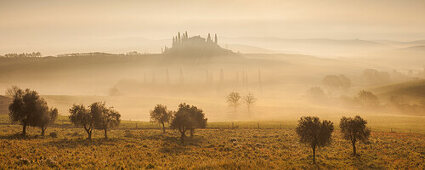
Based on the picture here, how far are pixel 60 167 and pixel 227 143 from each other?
3167 centimetres

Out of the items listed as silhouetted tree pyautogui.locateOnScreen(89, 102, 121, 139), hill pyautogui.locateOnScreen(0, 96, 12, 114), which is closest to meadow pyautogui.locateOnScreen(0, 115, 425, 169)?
silhouetted tree pyautogui.locateOnScreen(89, 102, 121, 139)

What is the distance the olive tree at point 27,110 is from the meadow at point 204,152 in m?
3.91

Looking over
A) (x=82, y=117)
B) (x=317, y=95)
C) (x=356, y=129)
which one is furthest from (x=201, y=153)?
(x=317, y=95)

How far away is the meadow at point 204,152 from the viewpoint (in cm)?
3847

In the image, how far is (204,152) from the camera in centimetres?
4866

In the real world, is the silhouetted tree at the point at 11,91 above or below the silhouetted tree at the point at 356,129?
above

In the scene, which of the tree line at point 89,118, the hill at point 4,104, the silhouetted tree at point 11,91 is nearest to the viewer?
the tree line at point 89,118

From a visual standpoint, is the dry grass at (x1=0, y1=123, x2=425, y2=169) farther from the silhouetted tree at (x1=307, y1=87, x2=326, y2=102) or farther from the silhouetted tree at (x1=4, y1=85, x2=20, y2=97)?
the silhouetted tree at (x1=307, y1=87, x2=326, y2=102)

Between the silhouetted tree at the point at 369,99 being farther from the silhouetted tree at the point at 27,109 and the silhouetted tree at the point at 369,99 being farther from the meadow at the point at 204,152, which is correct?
the silhouetted tree at the point at 27,109

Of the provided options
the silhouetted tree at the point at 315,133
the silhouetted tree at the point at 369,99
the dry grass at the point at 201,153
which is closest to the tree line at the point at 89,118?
the silhouetted tree at the point at 315,133

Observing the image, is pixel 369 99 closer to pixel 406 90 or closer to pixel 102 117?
pixel 406 90

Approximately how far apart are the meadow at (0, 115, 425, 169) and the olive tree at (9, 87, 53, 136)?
391cm

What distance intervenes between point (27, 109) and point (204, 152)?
37.6 m

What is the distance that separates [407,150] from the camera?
5081 centimetres
